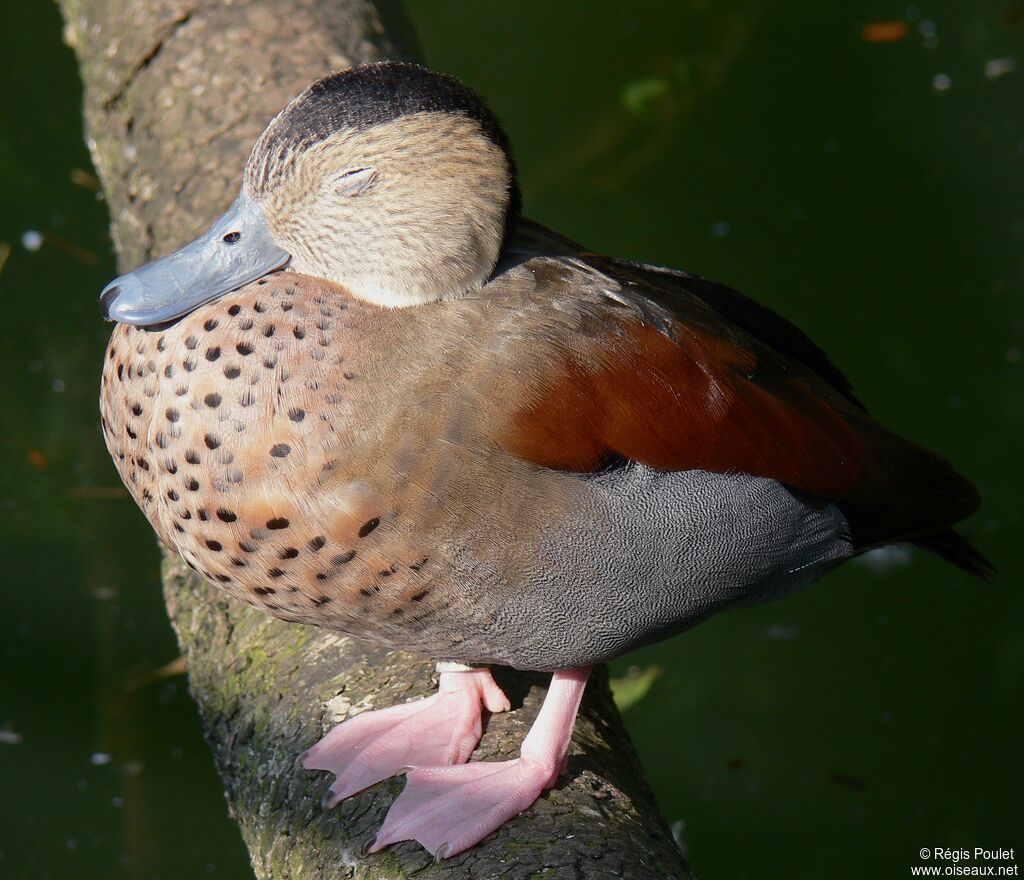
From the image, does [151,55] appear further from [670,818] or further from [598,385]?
[670,818]

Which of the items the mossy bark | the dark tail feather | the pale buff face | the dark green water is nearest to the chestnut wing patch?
the pale buff face

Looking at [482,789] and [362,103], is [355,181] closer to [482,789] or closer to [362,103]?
[362,103]

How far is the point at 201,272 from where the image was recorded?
5.62 ft

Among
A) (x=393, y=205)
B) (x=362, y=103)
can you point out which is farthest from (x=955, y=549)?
(x=362, y=103)

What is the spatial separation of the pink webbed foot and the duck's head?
751 mm

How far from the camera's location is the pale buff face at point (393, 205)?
5.37 ft

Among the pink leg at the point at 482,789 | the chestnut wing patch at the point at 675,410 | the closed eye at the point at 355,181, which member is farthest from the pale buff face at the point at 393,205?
the pink leg at the point at 482,789

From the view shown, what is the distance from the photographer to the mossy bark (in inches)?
67.4

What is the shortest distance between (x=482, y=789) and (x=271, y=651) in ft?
1.77

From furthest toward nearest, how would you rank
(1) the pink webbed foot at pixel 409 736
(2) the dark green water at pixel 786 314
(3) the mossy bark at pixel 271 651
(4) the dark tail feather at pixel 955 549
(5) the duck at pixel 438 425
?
1. (2) the dark green water at pixel 786 314
2. (4) the dark tail feather at pixel 955 549
3. (1) the pink webbed foot at pixel 409 736
4. (3) the mossy bark at pixel 271 651
5. (5) the duck at pixel 438 425

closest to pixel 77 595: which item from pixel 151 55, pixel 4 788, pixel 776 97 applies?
pixel 4 788

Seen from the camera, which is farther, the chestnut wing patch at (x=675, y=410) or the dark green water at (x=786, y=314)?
the dark green water at (x=786, y=314)

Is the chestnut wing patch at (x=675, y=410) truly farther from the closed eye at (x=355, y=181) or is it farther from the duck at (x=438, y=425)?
the closed eye at (x=355, y=181)

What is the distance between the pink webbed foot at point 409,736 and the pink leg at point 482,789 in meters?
0.06
